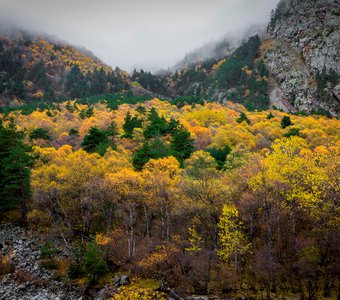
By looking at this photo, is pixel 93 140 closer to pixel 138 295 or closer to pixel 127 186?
pixel 127 186

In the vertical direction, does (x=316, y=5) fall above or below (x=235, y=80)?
above

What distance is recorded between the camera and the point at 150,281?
34.5 m

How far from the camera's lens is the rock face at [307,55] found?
157m

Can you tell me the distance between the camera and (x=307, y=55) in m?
176

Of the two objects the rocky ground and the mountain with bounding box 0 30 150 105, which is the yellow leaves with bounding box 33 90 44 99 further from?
the rocky ground

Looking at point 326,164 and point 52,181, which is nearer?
point 326,164

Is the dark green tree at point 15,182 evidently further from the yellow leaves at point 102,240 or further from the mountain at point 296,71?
the mountain at point 296,71

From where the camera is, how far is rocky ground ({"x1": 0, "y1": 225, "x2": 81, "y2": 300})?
1308 inches

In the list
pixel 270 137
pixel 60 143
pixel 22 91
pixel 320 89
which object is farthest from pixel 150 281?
pixel 22 91

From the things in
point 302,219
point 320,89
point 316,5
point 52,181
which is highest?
point 316,5

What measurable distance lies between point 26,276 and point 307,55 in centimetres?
18593

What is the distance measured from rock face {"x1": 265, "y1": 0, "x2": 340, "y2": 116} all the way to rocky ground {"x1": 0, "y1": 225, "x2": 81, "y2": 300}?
483 ft

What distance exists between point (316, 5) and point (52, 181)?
658 ft

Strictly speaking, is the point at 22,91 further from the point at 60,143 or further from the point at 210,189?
the point at 210,189
